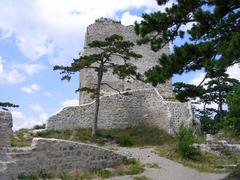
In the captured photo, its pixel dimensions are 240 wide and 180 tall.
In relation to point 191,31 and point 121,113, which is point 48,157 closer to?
point 191,31

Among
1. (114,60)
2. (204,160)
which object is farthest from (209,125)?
(204,160)

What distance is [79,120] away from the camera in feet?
75.4

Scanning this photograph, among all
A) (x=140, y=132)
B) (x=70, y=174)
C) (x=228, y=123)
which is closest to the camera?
(x=70, y=174)

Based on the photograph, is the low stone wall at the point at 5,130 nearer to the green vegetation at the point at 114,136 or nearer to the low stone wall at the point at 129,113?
the green vegetation at the point at 114,136

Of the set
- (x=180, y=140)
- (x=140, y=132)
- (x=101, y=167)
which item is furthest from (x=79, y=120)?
(x=101, y=167)

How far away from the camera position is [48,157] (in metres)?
13.7

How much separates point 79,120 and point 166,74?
11687 mm

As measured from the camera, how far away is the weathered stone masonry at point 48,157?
42.8 feet

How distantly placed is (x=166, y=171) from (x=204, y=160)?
314cm

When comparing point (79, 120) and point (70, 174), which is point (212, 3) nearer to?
point (70, 174)

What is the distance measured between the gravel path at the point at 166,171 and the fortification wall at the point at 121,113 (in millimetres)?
5333

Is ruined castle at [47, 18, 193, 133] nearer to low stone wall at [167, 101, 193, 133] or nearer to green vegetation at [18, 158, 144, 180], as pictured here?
low stone wall at [167, 101, 193, 133]

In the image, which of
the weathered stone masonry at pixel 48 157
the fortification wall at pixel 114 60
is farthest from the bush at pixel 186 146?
the fortification wall at pixel 114 60

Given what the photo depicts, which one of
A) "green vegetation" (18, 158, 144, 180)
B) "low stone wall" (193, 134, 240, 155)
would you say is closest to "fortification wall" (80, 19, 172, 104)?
"low stone wall" (193, 134, 240, 155)
